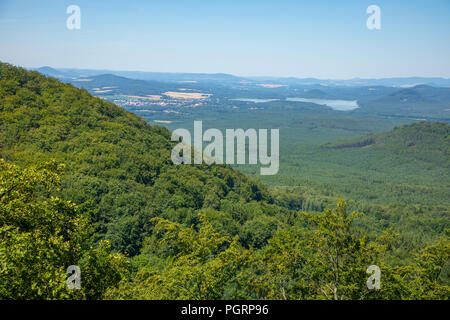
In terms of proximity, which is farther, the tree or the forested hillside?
the forested hillside

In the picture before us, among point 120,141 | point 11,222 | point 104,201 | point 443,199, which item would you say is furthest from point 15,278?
point 443,199

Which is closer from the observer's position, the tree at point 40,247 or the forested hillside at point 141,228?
the tree at point 40,247

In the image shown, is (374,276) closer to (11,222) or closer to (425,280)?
(425,280)

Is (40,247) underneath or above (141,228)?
above

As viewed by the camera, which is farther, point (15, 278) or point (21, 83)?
point (21, 83)

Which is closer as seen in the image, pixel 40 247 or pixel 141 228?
pixel 40 247

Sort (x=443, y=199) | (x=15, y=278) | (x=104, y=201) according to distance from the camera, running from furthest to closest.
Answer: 1. (x=443, y=199)
2. (x=104, y=201)
3. (x=15, y=278)
